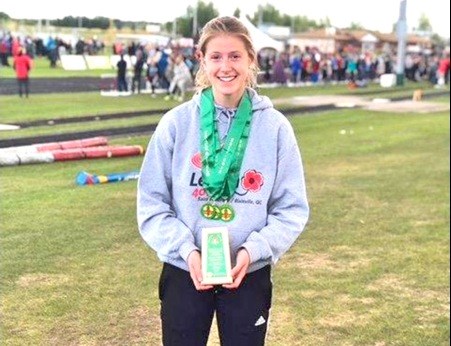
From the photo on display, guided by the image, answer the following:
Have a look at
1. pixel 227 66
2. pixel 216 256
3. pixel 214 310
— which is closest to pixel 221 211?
pixel 216 256

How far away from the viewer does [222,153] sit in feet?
8.30

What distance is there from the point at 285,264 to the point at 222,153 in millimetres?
3783

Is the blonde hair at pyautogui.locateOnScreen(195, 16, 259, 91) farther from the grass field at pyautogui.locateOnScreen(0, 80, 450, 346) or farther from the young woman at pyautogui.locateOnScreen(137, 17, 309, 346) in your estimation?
the grass field at pyautogui.locateOnScreen(0, 80, 450, 346)

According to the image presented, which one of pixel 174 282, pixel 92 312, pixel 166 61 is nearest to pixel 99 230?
pixel 92 312

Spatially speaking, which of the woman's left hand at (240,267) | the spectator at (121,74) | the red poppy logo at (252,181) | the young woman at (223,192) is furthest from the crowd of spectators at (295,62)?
the woman's left hand at (240,267)

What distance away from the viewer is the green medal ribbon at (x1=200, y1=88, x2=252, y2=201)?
8.23ft

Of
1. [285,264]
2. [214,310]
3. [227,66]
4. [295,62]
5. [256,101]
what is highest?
[295,62]

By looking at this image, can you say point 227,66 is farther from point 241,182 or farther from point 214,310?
point 214,310

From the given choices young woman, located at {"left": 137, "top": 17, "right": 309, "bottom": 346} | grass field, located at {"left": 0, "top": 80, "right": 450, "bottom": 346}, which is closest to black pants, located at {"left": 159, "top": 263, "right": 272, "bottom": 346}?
young woman, located at {"left": 137, "top": 17, "right": 309, "bottom": 346}

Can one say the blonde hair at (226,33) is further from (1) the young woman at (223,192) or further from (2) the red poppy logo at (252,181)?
(2) the red poppy logo at (252,181)

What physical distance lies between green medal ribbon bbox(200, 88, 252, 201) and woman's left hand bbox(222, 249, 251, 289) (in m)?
0.22

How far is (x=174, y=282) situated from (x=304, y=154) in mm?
10216

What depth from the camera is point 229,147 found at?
8.33ft

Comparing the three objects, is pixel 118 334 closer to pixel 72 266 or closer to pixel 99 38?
pixel 72 266
